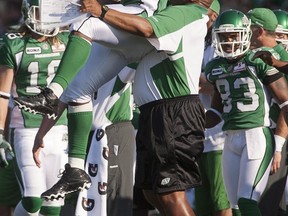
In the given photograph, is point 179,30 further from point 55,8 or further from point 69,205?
point 69,205

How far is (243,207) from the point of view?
8.68 meters

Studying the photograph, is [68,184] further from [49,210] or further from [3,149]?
[49,210]

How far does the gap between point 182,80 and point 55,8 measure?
0.94 m

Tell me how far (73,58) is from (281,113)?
2.51 m

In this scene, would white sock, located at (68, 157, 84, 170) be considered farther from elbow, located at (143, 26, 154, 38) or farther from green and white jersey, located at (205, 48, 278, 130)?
green and white jersey, located at (205, 48, 278, 130)

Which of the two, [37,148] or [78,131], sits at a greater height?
[78,131]

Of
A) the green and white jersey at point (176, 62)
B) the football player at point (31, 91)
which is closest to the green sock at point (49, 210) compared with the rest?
the football player at point (31, 91)

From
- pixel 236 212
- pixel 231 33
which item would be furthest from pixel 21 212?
pixel 231 33

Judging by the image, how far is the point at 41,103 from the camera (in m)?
6.89

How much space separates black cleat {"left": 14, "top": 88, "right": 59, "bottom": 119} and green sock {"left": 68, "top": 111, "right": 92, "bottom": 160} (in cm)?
35

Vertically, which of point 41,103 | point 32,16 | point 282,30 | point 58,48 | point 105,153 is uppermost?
point 41,103

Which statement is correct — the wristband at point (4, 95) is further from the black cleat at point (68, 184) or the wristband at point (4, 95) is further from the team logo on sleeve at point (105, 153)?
the black cleat at point (68, 184)

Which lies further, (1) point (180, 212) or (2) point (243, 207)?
(2) point (243, 207)

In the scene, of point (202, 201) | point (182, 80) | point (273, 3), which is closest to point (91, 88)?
point (182, 80)
